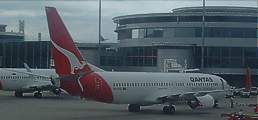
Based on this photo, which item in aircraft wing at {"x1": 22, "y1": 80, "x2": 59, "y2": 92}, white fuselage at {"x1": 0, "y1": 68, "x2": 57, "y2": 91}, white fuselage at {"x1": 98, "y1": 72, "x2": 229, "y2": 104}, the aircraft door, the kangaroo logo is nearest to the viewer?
the kangaroo logo

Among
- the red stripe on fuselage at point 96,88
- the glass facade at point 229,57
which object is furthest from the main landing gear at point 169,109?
the glass facade at point 229,57

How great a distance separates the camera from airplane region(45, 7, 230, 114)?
32938mm

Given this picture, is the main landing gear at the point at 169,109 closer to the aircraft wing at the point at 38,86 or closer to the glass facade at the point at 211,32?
the aircraft wing at the point at 38,86

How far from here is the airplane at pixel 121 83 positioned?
3294cm

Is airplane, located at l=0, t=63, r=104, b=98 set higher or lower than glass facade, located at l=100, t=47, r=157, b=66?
lower

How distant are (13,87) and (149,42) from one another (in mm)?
33614

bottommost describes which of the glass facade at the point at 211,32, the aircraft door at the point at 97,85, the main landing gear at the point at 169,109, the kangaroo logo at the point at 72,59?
the main landing gear at the point at 169,109

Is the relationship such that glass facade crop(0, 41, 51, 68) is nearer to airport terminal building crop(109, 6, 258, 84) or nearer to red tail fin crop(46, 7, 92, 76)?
airport terminal building crop(109, 6, 258, 84)

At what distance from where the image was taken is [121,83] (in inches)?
1436

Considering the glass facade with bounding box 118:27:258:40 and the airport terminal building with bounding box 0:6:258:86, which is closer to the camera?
the airport terminal building with bounding box 0:6:258:86

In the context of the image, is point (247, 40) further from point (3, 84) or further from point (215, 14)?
point (3, 84)

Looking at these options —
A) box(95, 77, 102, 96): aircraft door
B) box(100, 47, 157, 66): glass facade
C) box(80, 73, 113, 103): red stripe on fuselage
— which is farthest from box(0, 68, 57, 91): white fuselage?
box(100, 47, 157, 66): glass facade

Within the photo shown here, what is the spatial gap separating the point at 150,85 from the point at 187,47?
1645 inches

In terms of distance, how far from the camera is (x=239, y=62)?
80.2m
